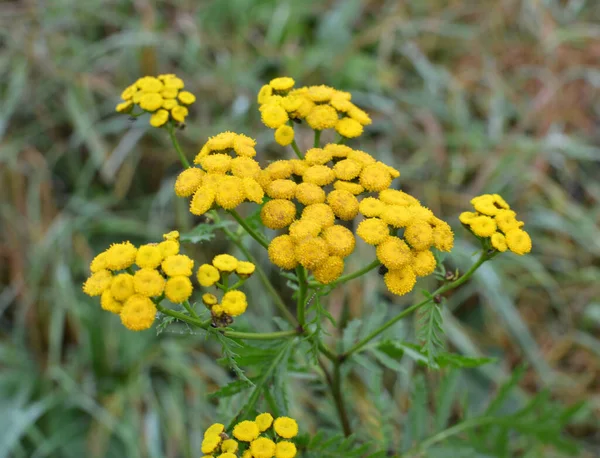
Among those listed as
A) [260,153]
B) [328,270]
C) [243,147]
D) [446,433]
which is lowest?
[446,433]

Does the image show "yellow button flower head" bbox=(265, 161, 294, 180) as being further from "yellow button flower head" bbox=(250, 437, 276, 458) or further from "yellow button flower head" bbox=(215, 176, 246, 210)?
"yellow button flower head" bbox=(250, 437, 276, 458)

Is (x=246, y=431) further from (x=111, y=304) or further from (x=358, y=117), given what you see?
(x=358, y=117)

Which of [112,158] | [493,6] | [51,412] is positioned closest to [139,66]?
[112,158]

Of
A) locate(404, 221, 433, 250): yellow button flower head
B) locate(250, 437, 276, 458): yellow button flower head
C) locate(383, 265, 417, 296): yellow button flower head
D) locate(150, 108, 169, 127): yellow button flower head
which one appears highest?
locate(150, 108, 169, 127): yellow button flower head

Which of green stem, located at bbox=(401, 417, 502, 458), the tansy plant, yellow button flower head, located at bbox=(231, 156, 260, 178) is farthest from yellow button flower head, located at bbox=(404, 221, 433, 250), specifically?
green stem, located at bbox=(401, 417, 502, 458)

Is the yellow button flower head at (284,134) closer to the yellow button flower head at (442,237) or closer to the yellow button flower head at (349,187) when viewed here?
the yellow button flower head at (349,187)

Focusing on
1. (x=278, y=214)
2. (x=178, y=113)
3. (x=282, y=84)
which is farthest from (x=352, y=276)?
(x=178, y=113)

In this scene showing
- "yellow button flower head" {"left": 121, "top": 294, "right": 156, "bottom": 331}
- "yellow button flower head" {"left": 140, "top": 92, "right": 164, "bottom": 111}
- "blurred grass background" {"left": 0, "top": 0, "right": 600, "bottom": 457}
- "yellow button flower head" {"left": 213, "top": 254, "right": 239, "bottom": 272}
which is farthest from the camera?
"blurred grass background" {"left": 0, "top": 0, "right": 600, "bottom": 457}
